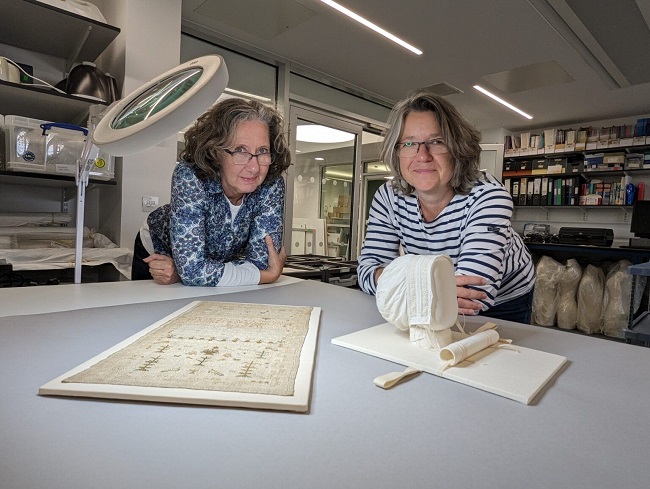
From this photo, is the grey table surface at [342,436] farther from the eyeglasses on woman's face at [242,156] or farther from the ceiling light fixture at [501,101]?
the ceiling light fixture at [501,101]

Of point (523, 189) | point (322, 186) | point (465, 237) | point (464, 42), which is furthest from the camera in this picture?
point (523, 189)

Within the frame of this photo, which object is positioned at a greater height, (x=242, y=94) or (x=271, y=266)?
(x=242, y=94)

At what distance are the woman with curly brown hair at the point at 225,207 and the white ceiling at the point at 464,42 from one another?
1.85 m

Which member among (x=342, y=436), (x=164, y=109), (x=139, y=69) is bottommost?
(x=342, y=436)

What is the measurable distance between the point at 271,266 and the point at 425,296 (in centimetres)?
74

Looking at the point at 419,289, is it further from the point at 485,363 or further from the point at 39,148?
the point at 39,148

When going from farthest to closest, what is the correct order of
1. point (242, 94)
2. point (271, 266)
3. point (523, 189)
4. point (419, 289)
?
point (523, 189) → point (242, 94) → point (271, 266) → point (419, 289)

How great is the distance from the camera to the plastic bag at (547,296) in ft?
14.0

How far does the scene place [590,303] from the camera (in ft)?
13.3

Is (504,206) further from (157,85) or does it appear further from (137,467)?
(137,467)

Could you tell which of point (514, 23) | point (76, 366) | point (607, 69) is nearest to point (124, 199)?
point (76, 366)

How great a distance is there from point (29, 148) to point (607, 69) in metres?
4.22

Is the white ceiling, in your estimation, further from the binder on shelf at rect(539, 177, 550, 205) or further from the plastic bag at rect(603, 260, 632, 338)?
the plastic bag at rect(603, 260, 632, 338)

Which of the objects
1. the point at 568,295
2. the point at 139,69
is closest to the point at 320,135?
the point at 139,69
